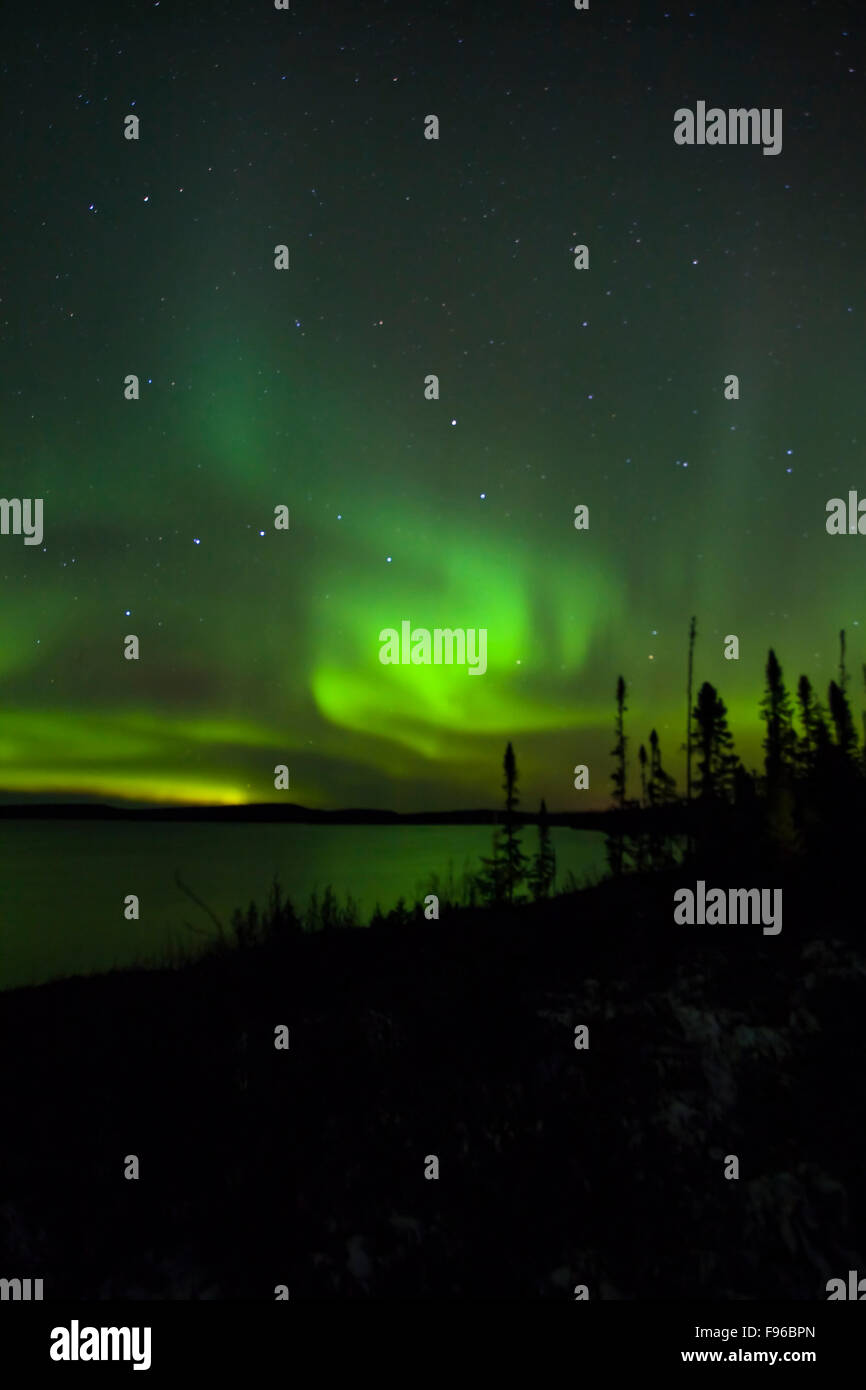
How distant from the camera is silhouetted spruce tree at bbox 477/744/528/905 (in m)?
15.5

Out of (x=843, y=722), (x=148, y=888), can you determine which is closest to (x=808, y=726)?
(x=843, y=722)

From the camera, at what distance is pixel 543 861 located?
21.9 m

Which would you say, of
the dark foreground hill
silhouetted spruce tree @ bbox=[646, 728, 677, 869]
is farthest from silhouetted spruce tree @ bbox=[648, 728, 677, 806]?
the dark foreground hill

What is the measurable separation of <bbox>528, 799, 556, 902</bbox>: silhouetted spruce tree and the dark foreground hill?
10567mm

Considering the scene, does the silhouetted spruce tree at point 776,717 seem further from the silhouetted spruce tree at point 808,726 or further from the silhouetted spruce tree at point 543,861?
the silhouetted spruce tree at point 543,861

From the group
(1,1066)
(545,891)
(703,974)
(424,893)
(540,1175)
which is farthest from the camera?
(545,891)

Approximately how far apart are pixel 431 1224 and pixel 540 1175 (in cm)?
106

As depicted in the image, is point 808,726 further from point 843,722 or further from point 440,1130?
point 440,1130

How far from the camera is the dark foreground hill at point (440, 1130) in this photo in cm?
658

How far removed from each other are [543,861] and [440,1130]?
14684mm

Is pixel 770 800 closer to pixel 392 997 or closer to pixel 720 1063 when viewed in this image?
pixel 720 1063

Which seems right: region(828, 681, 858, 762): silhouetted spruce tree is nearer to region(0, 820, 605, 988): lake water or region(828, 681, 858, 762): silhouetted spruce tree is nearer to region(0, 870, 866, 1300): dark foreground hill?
region(0, 820, 605, 988): lake water

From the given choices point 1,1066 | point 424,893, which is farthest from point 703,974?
point 1,1066
